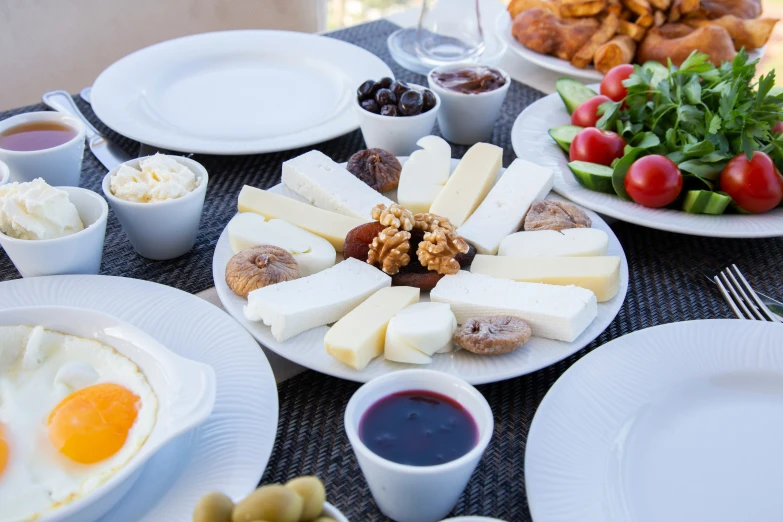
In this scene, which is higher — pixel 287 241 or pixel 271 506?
pixel 271 506

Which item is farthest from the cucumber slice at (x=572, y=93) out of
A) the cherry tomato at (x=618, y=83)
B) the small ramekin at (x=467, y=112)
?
the small ramekin at (x=467, y=112)

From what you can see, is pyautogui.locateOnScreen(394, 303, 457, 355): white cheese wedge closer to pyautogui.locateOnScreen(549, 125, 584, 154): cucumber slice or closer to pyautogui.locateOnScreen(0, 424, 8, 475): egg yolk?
pyautogui.locateOnScreen(0, 424, 8, 475): egg yolk

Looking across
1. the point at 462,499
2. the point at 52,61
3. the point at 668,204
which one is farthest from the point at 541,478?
the point at 52,61

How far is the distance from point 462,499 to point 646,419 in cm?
30

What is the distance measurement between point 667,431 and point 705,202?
0.65 meters

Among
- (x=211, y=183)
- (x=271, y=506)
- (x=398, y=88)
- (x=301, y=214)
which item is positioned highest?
(x=271, y=506)

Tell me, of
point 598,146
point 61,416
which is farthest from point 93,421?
point 598,146

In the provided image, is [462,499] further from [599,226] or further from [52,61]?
[52,61]

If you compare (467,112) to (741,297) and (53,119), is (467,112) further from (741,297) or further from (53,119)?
(53,119)

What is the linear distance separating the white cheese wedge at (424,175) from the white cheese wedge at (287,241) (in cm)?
25

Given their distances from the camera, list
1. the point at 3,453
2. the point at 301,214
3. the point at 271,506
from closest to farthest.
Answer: the point at 271,506 → the point at 3,453 → the point at 301,214

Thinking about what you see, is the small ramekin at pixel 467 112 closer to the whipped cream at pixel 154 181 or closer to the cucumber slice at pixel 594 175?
the cucumber slice at pixel 594 175

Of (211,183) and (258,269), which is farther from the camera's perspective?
(211,183)

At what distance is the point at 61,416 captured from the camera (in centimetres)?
89
